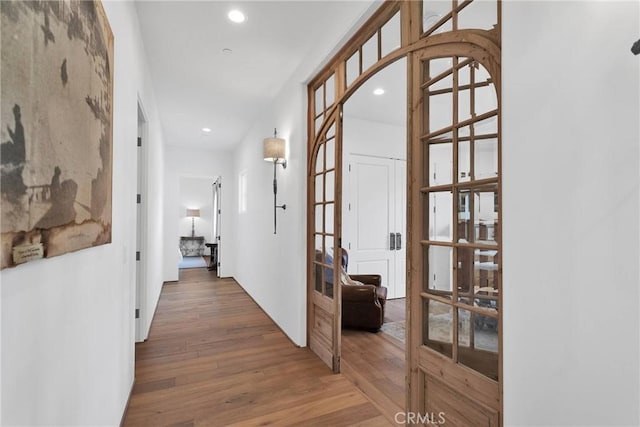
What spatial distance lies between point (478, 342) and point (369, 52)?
6.97ft

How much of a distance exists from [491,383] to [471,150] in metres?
1.06

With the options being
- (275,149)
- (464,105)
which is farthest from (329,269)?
(464,105)

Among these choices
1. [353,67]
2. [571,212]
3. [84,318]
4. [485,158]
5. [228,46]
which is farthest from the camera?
[228,46]

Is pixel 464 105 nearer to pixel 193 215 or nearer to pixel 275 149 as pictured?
pixel 275 149

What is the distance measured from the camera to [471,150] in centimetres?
146

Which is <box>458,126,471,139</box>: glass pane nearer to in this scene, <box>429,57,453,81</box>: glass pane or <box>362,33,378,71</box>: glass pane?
<box>429,57,453,81</box>: glass pane

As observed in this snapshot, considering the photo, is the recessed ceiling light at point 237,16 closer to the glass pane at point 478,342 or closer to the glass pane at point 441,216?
the glass pane at point 441,216

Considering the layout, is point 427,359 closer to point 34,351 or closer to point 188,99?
point 34,351

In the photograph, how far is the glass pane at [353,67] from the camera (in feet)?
8.16

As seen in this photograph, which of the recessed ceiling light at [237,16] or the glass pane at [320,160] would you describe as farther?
the glass pane at [320,160]

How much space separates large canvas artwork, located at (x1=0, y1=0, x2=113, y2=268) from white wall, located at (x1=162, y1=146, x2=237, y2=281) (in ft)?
17.5

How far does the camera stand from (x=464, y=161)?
1487 millimetres

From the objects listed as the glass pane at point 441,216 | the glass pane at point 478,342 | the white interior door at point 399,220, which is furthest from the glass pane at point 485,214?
the white interior door at point 399,220

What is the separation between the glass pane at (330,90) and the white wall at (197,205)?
8.67m
